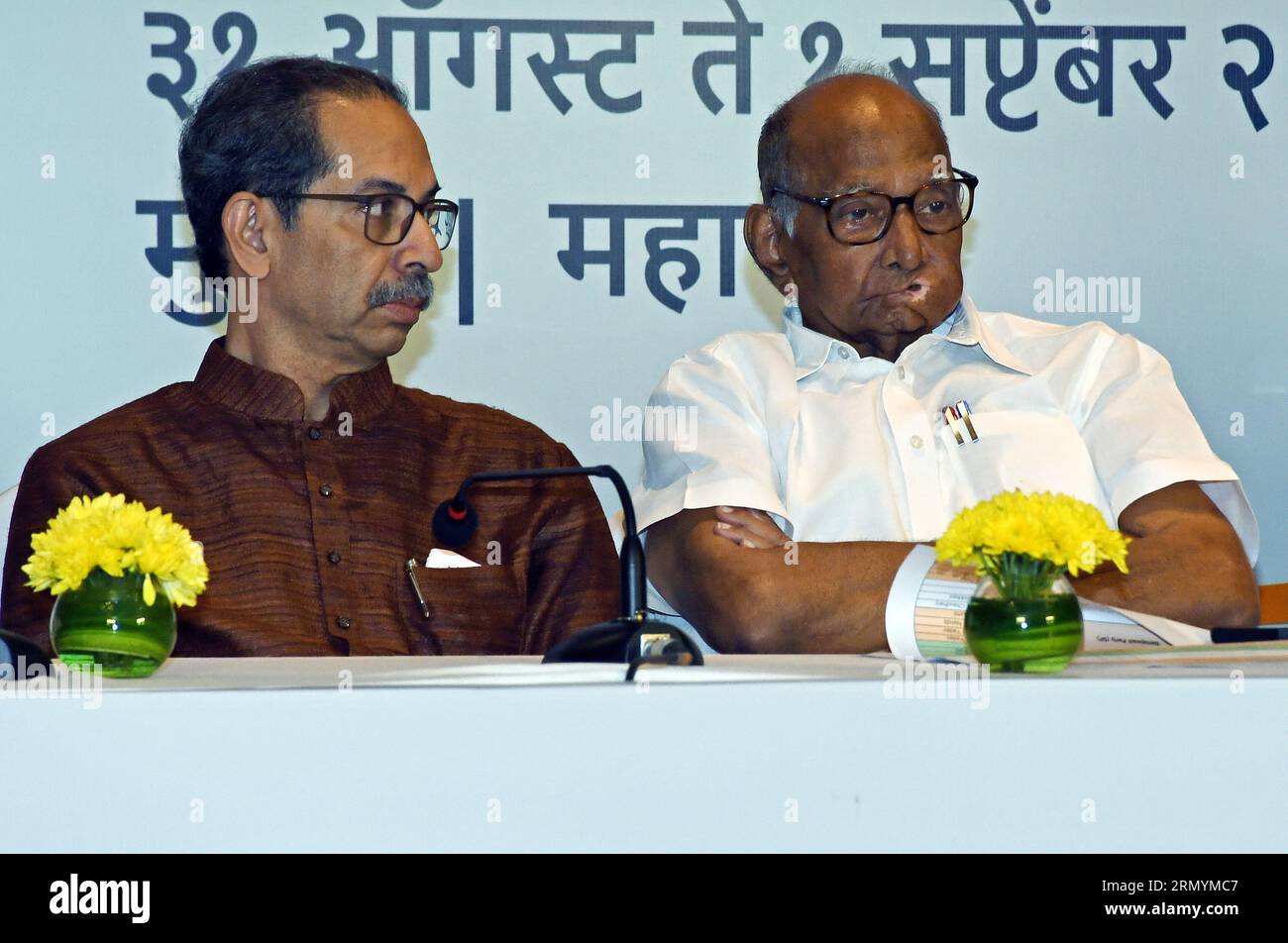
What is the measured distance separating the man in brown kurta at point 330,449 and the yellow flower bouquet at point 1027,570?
1.11 metres

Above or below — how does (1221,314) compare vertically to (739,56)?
below

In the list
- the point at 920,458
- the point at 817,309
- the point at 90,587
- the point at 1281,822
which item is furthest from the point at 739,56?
the point at 1281,822

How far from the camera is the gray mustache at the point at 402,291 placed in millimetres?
2713

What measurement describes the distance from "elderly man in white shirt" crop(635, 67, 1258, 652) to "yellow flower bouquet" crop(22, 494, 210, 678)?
98 cm

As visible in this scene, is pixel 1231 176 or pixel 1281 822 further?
pixel 1231 176

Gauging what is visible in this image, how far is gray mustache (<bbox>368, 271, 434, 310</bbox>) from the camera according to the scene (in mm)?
2713

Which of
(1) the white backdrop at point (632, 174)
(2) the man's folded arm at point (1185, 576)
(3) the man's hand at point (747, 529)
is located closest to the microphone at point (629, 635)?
(3) the man's hand at point (747, 529)

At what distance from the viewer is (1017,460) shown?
9.03ft

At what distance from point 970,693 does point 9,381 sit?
2.71 meters

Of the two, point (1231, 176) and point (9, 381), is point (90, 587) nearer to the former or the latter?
point (9, 381)

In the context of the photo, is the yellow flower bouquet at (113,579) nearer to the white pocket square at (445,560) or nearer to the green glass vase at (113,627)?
the green glass vase at (113,627)

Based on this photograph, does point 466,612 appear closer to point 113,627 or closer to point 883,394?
point 883,394

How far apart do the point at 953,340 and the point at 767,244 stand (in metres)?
0.40

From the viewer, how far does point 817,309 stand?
293 cm
